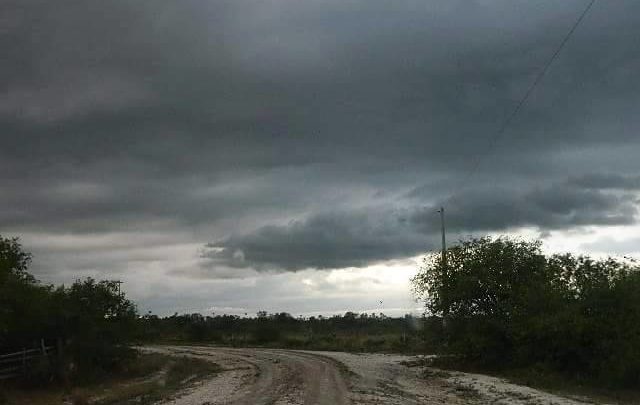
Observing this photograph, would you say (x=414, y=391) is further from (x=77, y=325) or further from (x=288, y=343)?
(x=288, y=343)

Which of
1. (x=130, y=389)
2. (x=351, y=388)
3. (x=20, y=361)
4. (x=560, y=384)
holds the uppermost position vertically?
(x=20, y=361)

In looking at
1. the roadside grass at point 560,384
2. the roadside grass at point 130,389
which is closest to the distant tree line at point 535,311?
the roadside grass at point 560,384

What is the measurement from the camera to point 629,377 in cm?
3009

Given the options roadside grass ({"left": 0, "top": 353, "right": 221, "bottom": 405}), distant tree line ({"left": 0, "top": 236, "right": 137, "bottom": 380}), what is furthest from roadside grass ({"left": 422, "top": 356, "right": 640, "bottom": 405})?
distant tree line ({"left": 0, "top": 236, "right": 137, "bottom": 380})

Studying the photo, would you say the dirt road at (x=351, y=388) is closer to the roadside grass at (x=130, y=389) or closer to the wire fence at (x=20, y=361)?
the roadside grass at (x=130, y=389)

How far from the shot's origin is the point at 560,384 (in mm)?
31578

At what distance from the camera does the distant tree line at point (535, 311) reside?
1253 inches

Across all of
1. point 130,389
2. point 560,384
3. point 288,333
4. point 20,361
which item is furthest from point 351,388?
point 288,333

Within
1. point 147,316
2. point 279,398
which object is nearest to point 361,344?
point 147,316

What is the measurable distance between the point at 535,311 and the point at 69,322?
25.1m

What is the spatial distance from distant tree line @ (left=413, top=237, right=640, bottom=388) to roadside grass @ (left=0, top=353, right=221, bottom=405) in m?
14.6

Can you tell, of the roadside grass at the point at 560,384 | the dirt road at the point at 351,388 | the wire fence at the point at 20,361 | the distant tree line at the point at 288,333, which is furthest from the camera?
the distant tree line at the point at 288,333

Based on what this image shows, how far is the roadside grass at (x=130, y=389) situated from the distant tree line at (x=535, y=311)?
47.9ft

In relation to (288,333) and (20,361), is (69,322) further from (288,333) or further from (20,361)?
(288,333)
